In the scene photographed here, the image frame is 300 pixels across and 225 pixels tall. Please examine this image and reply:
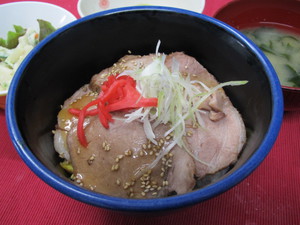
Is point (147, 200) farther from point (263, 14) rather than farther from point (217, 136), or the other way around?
point (263, 14)

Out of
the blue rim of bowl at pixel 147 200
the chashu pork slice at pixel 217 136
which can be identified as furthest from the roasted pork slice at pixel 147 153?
the blue rim of bowl at pixel 147 200

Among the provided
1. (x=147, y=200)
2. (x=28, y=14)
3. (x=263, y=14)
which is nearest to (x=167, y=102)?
(x=147, y=200)

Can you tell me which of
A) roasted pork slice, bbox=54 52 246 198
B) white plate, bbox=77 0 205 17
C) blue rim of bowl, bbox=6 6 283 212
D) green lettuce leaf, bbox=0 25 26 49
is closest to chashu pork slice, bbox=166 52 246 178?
roasted pork slice, bbox=54 52 246 198

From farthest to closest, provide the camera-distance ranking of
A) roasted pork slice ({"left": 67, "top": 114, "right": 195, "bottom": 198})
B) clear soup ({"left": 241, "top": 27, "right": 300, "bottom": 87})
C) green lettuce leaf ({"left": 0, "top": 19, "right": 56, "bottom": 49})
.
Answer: green lettuce leaf ({"left": 0, "top": 19, "right": 56, "bottom": 49}) < clear soup ({"left": 241, "top": 27, "right": 300, "bottom": 87}) < roasted pork slice ({"left": 67, "top": 114, "right": 195, "bottom": 198})

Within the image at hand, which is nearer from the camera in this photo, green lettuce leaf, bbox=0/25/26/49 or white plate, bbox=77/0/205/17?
green lettuce leaf, bbox=0/25/26/49

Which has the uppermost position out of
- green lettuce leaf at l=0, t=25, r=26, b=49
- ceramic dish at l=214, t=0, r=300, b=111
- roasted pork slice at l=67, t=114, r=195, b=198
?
ceramic dish at l=214, t=0, r=300, b=111

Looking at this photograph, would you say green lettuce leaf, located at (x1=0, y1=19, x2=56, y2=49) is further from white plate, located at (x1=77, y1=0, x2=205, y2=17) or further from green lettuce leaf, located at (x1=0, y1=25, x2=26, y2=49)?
white plate, located at (x1=77, y1=0, x2=205, y2=17)

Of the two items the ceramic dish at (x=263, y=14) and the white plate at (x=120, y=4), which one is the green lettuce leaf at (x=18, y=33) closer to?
the white plate at (x=120, y=4)

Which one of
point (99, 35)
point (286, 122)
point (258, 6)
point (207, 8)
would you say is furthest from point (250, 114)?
point (207, 8)
